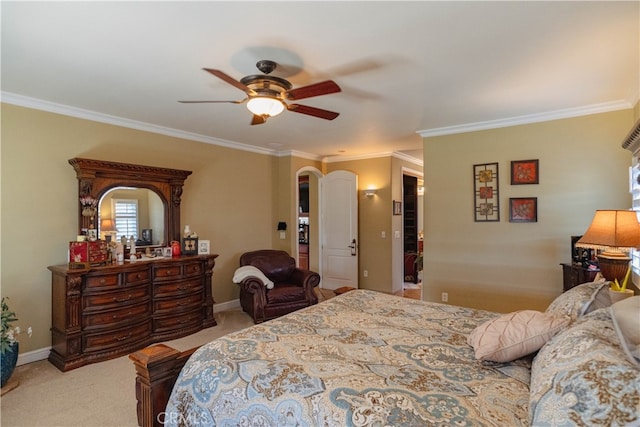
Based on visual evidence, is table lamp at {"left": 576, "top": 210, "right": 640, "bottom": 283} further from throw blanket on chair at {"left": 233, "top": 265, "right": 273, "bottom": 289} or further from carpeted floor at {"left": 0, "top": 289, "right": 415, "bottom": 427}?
carpeted floor at {"left": 0, "top": 289, "right": 415, "bottom": 427}

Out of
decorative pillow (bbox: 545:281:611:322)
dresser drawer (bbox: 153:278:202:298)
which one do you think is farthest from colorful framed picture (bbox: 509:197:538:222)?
dresser drawer (bbox: 153:278:202:298)

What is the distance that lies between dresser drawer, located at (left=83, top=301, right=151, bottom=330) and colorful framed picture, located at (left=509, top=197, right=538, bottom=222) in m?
4.41

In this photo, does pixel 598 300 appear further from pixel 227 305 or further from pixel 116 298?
pixel 227 305

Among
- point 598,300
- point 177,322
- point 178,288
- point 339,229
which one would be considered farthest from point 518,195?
point 177,322

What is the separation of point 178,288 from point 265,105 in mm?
2648

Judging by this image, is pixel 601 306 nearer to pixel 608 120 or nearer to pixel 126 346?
pixel 608 120

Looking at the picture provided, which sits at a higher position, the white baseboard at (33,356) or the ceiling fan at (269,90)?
the ceiling fan at (269,90)

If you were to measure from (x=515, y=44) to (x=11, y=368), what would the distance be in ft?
15.3

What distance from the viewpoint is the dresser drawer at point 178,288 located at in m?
3.78

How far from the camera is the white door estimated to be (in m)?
6.14

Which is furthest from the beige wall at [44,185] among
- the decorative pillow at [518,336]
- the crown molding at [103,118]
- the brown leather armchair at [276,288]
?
the decorative pillow at [518,336]

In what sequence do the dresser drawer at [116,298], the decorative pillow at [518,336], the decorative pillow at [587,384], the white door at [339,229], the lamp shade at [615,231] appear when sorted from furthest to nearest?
the white door at [339,229] → the dresser drawer at [116,298] → the lamp shade at [615,231] → the decorative pillow at [518,336] → the decorative pillow at [587,384]

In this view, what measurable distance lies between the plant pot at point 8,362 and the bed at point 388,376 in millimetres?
1908

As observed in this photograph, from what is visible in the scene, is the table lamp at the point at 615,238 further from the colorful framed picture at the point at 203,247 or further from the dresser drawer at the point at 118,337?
the dresser drawer at the point at 118,337
